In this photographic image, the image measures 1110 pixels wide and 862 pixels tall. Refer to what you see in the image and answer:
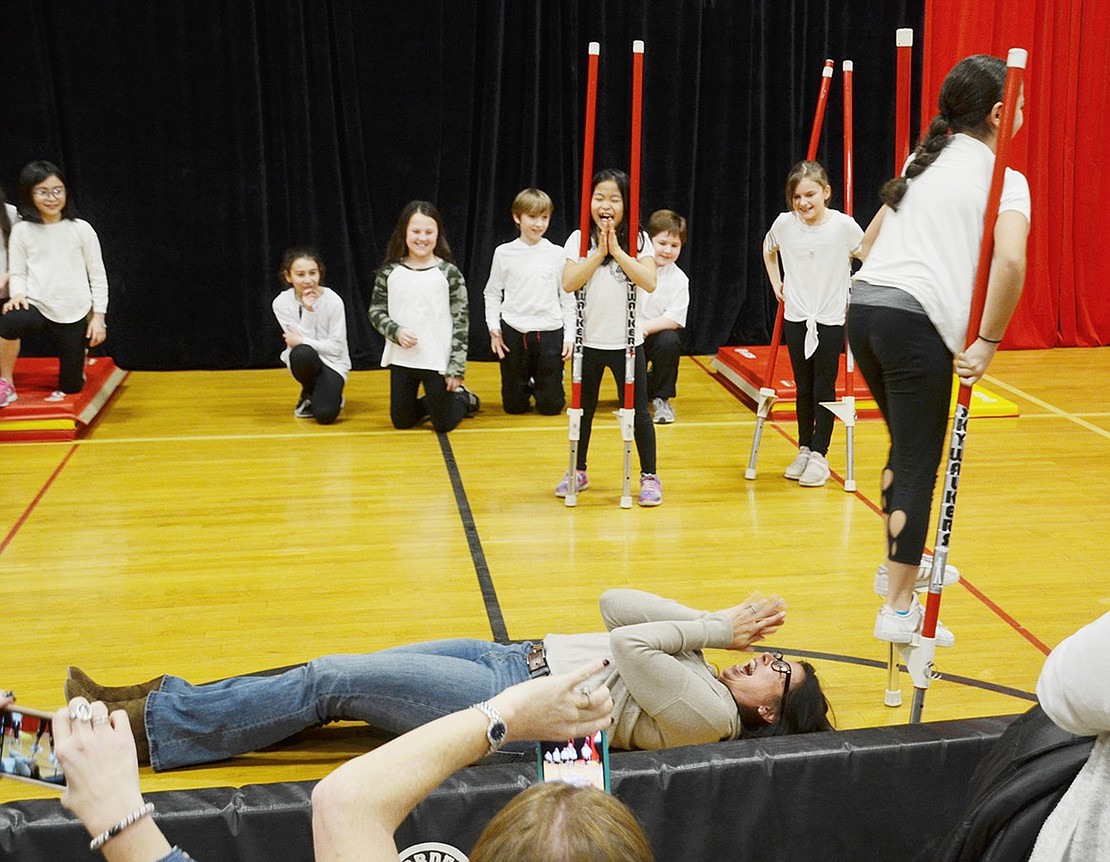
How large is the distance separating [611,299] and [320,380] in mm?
1883

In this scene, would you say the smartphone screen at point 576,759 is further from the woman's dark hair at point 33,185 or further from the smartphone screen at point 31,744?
the woman's dark hair at point 33,185

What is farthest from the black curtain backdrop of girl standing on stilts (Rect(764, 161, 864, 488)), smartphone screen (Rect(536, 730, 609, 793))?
smartphone screen (Rect(536, 730, 609, 793))

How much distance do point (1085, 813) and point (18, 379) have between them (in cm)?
593

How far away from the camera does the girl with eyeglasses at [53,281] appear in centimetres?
582

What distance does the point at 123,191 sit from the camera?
701 centimetres

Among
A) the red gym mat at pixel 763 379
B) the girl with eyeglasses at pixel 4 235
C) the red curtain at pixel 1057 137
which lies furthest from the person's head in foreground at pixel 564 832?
the red curtain at pixel 1057 137

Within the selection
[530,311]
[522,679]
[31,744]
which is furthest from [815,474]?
[31,744]

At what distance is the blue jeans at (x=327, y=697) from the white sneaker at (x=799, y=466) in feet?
8.07

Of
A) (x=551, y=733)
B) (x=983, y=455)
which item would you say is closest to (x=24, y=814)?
(x=551, y=733)

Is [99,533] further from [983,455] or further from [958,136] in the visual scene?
[983,455]

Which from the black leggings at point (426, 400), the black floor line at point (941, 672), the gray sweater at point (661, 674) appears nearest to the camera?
the gray sweater at point (661, 674)

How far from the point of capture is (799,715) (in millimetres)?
2711

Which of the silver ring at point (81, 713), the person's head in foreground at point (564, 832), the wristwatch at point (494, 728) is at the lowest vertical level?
the wristwatch at point (494, 728)

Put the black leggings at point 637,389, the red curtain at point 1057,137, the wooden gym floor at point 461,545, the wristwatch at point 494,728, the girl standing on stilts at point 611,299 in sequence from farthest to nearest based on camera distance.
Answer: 1. the red curtain at point 1057,137
2. the black leggings at point 637,389
3. the girl standing on stilts at point 611,299
4. the wooden gym floor at point 461,545
5. the wristwatch at point 494,728
